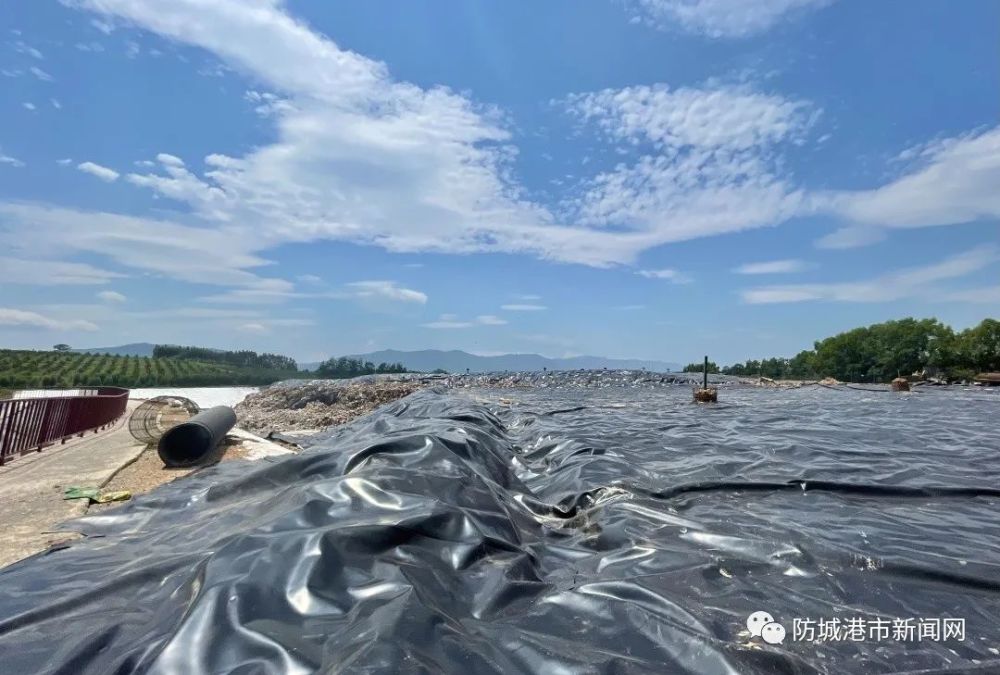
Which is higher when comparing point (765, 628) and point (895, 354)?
point (895, 354)

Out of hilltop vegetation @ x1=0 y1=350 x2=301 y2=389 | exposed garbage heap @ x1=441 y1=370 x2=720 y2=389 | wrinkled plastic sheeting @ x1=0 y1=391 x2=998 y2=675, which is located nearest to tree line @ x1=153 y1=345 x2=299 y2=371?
hilltop vegetation @ x1=0 y1=350 x2=301 y2=389

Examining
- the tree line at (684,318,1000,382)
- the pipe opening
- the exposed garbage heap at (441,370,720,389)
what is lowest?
the pipe opening

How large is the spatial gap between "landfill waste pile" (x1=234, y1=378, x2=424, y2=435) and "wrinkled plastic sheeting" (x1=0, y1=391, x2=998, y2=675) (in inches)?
348

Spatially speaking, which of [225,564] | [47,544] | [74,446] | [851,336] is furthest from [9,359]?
[851,336]

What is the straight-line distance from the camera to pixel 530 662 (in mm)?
1602

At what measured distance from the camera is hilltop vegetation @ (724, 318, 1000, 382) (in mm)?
31594

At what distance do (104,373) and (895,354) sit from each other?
5017cm

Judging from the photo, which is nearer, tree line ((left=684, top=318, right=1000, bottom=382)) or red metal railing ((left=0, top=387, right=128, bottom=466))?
red metal railing ((left=0, top=387, right=128, bottom=466))

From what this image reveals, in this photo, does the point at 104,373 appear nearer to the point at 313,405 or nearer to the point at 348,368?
the point at 348,368

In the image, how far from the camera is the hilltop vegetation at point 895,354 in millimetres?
31594

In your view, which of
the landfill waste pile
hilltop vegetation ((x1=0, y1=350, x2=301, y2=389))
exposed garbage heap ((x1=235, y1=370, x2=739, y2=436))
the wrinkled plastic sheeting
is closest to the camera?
the wrinkled plastic sheeting

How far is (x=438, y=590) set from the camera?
1975mm

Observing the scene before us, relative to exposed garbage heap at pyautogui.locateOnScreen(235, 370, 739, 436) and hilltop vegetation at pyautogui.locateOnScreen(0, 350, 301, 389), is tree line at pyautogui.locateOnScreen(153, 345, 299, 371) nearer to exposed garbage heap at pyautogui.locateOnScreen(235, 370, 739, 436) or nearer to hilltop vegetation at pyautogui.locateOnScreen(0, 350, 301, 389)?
hilltop vegetation at pyautogui.locateOnScreen(0, 350, 301, 389)

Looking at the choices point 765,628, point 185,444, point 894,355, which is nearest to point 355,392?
point 185,444
